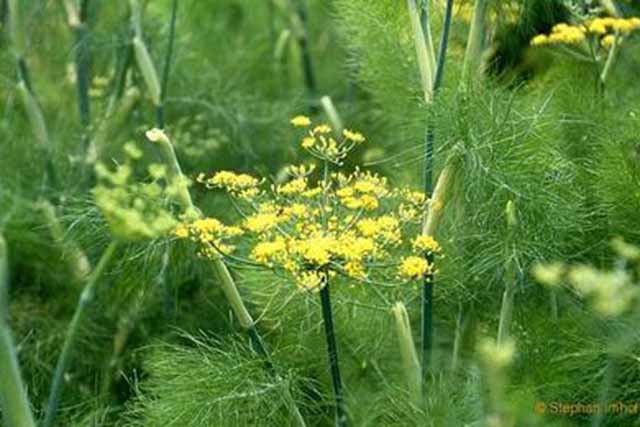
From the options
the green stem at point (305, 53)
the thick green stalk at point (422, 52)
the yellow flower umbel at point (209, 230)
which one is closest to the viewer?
the yellow flower umbel at point (209, 230)

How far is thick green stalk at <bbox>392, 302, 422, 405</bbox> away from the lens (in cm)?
193

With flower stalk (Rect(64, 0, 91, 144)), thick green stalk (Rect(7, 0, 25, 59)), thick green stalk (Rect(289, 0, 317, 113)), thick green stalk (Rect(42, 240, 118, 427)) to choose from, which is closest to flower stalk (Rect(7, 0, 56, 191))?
thick green stalk (Rect(7, 0, 25, 59))

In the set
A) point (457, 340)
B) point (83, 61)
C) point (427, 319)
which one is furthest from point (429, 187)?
point (83, 61)

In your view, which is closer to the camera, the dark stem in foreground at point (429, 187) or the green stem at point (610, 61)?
the dark stem in foreground at point (429, 187)

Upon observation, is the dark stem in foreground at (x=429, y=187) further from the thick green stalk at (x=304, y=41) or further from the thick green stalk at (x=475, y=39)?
the thick green stalk at (x=304, y=41)

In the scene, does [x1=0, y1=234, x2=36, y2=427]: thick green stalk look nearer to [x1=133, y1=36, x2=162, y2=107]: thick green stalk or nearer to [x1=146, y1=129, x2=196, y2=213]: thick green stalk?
[x1=146, y1=129, x2=196, y2=213]: thick green stalk

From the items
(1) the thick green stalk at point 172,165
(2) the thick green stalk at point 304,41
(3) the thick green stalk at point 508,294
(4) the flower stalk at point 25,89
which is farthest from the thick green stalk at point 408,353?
(2) the thick green stalk at point 304,41

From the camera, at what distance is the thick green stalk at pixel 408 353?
193 cm

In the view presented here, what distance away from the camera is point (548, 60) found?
299 centimetres

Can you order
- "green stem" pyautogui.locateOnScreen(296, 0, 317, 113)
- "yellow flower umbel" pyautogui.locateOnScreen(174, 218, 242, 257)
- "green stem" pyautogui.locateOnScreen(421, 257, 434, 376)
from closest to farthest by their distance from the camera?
1. "yellow flower umbel" pyautogui.locateOnScreen(174, 218, 242, 257)
2. "green stem" pyautogui.locateOnScreen(421, 257, 434, 376)
3. "green stem" pyautogui.locateOnScreen(296, 0, 317, 113)

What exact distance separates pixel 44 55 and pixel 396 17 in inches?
60.1

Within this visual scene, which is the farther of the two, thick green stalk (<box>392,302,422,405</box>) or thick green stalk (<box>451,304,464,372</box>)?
thick green stalk (<box>451,304,464,372</box>)

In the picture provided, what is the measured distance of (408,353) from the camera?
2.00m

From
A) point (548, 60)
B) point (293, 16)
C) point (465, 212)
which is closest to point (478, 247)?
point (465, 212)
